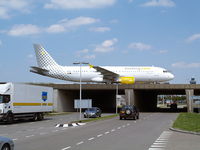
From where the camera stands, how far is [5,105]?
28.9m

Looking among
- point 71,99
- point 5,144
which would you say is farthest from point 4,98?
point 71,99

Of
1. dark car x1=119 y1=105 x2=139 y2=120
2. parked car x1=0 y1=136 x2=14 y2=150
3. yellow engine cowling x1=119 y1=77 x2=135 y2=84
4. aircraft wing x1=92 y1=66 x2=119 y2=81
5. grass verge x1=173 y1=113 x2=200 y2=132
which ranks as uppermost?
aircraft wing x1=92 y1=66 x2=119 y2=81

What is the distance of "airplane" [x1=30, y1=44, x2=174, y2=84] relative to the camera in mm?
63469

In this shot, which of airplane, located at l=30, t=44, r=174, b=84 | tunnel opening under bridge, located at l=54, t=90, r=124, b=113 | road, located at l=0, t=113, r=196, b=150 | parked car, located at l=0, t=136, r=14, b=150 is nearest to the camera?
parked car, located at l=0, t=136, r=14, b=150

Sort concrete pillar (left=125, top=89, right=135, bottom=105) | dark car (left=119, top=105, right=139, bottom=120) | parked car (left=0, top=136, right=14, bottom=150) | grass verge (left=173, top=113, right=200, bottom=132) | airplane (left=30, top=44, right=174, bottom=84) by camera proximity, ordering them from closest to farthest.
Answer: parked car (left=0, top=136, right=14, bottom=150)
grass verge (left=173, top=113, right=200, bottom=132)
dark car (left=119, top=105, right=139, bottom=120)
concrete pillar (left=125, top=89, right=135, bottom=105)
airplane (left=30, top=44, right=174, bottom=84)

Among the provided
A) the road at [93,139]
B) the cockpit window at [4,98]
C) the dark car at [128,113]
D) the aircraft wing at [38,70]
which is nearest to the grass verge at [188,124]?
the road at [93,139]

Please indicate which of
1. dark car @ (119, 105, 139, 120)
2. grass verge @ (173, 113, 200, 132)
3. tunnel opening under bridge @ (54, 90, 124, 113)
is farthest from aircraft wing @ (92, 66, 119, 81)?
grass verge @ (173, 113, 200, 132)

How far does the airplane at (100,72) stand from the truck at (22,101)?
26305 mm

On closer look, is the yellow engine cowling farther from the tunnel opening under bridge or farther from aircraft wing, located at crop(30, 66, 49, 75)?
aircraft wing, located at crop(30, 66, 49, 75)

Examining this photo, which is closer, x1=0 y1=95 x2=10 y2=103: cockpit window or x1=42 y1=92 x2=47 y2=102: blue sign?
x1=0 y1=95 x2=10 y2=103: cockpit window

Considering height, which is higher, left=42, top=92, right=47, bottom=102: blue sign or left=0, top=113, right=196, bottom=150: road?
left=42, top=92, right=47, bottom=102: blue sign

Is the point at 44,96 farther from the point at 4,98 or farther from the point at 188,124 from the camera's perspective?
the point at 188,124

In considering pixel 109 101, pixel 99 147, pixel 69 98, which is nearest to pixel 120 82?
pixel 69 98

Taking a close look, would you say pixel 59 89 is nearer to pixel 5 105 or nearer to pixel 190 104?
pixel 190 104
